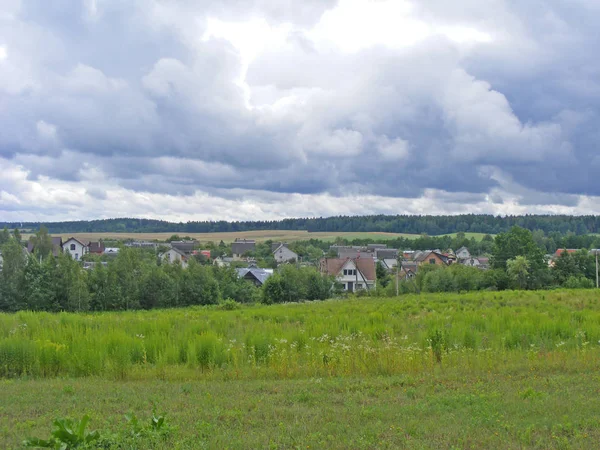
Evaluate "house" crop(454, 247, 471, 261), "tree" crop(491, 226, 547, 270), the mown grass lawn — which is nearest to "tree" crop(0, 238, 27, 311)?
the mown grass lawn

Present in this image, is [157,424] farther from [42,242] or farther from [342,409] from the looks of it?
[42,242]

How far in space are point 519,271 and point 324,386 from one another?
49624 millimetres

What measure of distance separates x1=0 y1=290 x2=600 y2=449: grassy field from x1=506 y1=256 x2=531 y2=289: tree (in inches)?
1582

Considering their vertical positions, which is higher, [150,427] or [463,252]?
[150,427]

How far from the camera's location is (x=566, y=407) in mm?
7418

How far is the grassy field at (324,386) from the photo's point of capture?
6.54 m

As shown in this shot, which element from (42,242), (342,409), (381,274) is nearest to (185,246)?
(42,242)

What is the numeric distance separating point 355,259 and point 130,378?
67.9 metres

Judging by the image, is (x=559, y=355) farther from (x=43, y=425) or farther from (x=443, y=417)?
(x=43, y=425)

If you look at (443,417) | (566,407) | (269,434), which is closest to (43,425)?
(269,434)

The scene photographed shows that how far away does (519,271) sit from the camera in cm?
5384

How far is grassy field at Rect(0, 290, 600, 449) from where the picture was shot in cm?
654

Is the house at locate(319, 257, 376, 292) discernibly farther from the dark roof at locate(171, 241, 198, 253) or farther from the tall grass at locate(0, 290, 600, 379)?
the tall grass at locate(0, 290, 600, 379)

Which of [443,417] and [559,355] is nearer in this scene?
[443,417]
